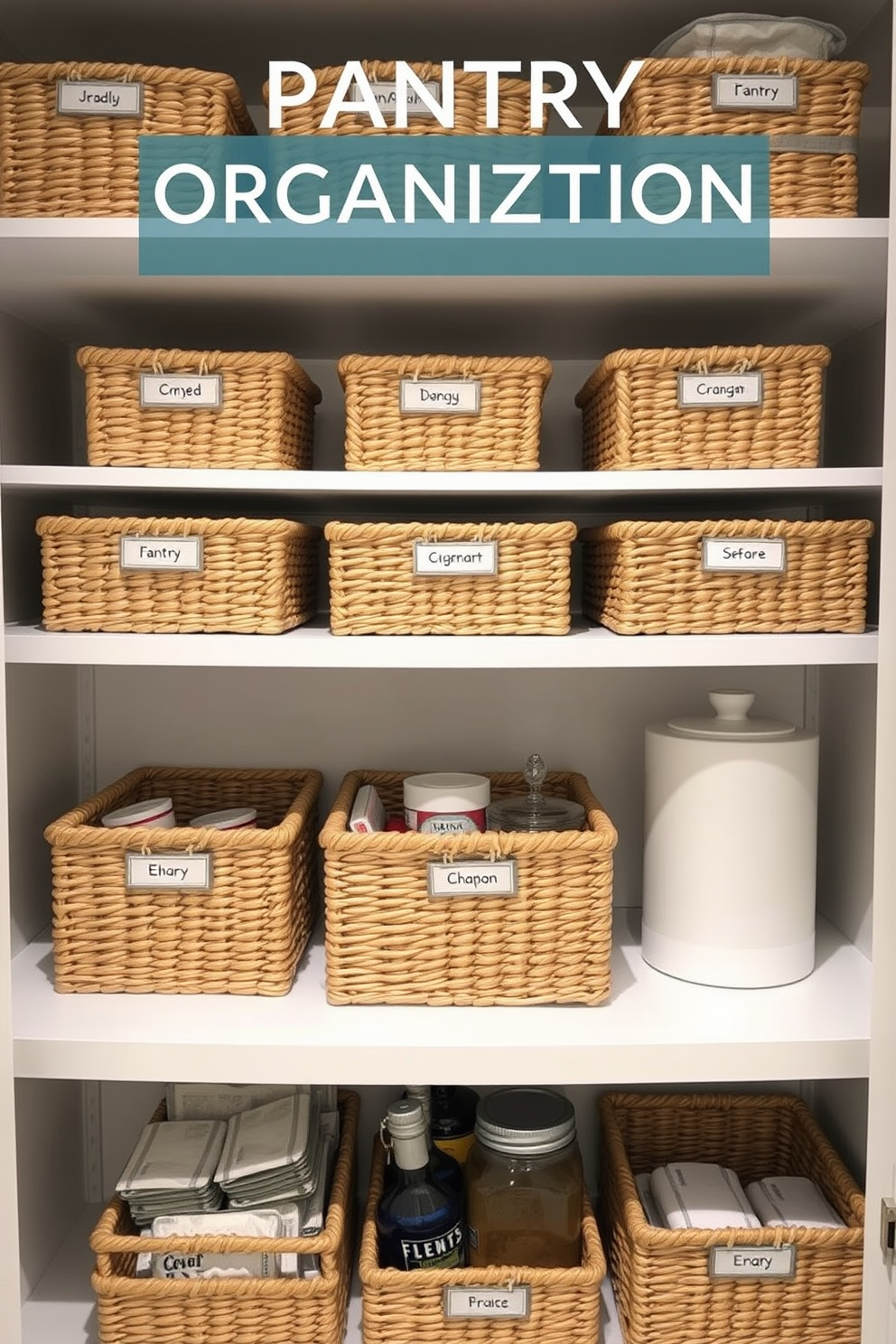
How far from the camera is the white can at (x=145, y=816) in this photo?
4.02ft

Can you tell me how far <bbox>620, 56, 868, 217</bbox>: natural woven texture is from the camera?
1.08m

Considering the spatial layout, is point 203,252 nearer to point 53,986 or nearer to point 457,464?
point 457,464

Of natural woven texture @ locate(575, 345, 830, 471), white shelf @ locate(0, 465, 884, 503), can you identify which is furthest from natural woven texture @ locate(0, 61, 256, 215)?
natural woven texture @ locate(575, 345, 830, 471)

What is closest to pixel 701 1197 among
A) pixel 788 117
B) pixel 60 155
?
pixel 788 117

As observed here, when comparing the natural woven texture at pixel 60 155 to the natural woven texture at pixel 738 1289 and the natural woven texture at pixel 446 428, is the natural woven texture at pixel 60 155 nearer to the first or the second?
the natural woven texture at pixel 446 428

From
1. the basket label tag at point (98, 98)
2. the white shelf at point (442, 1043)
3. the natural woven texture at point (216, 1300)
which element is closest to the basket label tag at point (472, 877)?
the white shelf at point (442, 1043)

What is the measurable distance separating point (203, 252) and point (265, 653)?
0.40m

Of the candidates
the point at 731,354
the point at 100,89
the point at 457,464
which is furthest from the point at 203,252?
the point at 731,354

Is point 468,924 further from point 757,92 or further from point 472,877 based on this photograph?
point 757,92

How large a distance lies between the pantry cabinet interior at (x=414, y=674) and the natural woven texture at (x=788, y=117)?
0.05 m

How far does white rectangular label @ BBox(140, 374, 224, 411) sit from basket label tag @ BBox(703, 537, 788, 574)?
1.74 ft

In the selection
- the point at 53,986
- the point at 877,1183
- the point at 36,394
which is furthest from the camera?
the point at 36,394

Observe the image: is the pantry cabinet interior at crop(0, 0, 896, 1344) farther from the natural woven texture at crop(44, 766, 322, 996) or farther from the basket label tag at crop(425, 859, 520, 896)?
the basket label tag at crop(425, 859, 520, 896)

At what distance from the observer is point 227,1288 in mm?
1101
